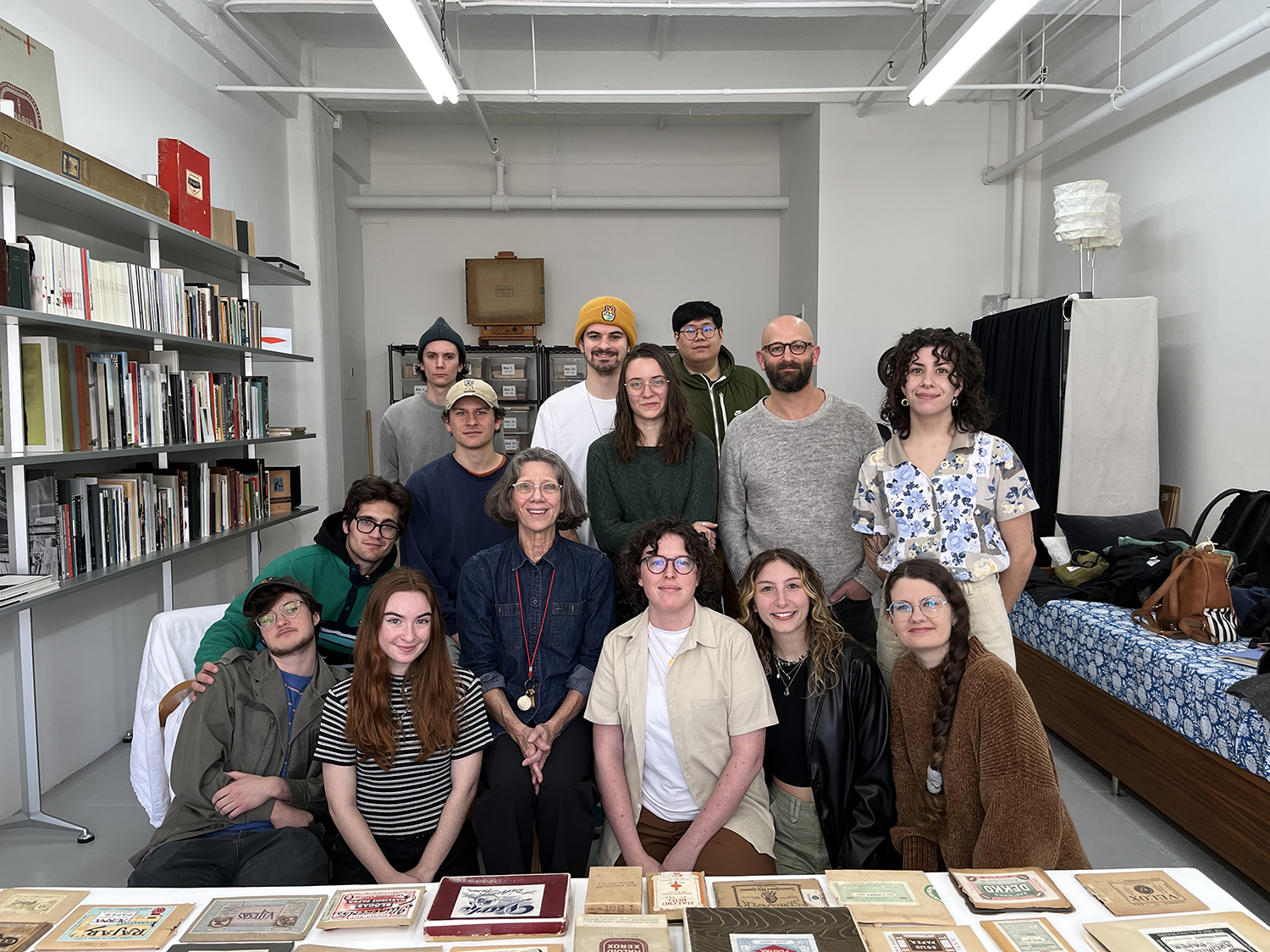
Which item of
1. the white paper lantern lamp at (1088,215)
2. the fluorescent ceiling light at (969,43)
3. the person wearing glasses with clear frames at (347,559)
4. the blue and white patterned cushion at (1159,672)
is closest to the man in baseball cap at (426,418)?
the person wearing glasses with clear frames at (347,559)

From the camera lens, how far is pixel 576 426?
2.92 m

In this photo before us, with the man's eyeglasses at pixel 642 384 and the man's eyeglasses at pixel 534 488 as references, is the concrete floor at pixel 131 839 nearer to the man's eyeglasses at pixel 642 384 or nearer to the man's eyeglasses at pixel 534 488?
the man's eyeglasses at pixel 534 488

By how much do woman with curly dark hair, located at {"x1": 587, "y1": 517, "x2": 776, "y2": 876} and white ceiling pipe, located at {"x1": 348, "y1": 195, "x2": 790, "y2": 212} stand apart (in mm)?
5587

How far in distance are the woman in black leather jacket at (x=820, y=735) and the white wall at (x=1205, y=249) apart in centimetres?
291

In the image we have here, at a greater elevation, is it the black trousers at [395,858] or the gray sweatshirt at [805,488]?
the gray sweatshirt at [805,488]

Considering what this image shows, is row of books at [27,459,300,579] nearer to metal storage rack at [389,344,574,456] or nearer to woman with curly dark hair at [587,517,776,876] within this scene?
woman with curly dark hair at [587,517,776,876]

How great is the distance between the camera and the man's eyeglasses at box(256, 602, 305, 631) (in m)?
2.16

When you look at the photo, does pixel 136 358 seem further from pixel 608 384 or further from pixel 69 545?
pixel 608 384

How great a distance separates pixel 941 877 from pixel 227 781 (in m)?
1.64

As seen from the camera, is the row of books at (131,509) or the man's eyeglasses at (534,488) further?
the row of books at (131,509)

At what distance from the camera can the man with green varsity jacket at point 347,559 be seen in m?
2.51

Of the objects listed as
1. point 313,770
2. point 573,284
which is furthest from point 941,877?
point 573,284

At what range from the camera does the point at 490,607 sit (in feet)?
7.66

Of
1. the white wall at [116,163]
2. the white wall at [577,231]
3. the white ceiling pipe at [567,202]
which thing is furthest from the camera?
the white wall at [577,231]
